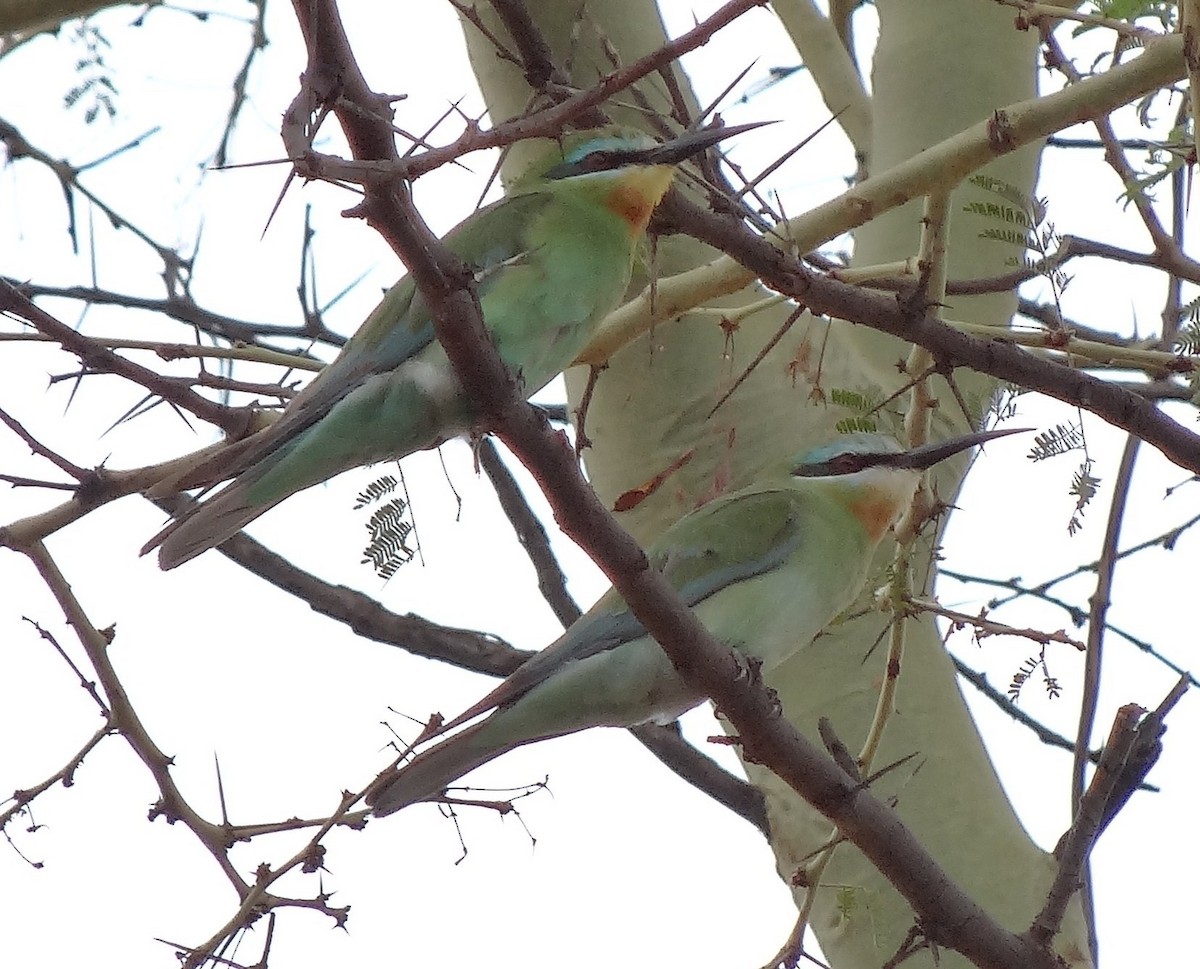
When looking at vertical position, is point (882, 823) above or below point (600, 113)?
below

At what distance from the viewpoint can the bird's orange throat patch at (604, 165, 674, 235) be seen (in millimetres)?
3006

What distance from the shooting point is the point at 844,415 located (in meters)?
3.56

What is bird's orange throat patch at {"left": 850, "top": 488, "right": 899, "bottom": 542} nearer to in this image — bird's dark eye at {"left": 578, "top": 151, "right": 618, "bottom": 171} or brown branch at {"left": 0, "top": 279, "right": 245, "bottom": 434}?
bird's dark eye at {"left": 578, "top": 151, "right": 618, "bottom": 171}

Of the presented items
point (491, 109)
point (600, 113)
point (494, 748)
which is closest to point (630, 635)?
point (494, 748)

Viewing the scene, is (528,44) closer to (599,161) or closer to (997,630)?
(599,161)

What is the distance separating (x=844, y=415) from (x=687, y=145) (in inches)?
37.9

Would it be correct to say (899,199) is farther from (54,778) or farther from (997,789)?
(54,778)

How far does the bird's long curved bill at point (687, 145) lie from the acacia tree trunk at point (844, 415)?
0.91 feet

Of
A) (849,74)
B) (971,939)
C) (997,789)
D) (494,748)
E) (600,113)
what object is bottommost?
(971,939)

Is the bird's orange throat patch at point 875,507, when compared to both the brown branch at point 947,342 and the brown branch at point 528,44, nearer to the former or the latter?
the brown branch at point 947,342

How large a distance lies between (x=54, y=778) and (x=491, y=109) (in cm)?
184

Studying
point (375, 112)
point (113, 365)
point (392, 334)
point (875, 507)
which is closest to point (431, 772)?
point (392, 334)

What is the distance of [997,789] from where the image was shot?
323 cm

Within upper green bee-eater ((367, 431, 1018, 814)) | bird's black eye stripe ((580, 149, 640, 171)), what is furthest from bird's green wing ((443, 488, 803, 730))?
bird's black eye stripe ((580, 149, 640, 171))
